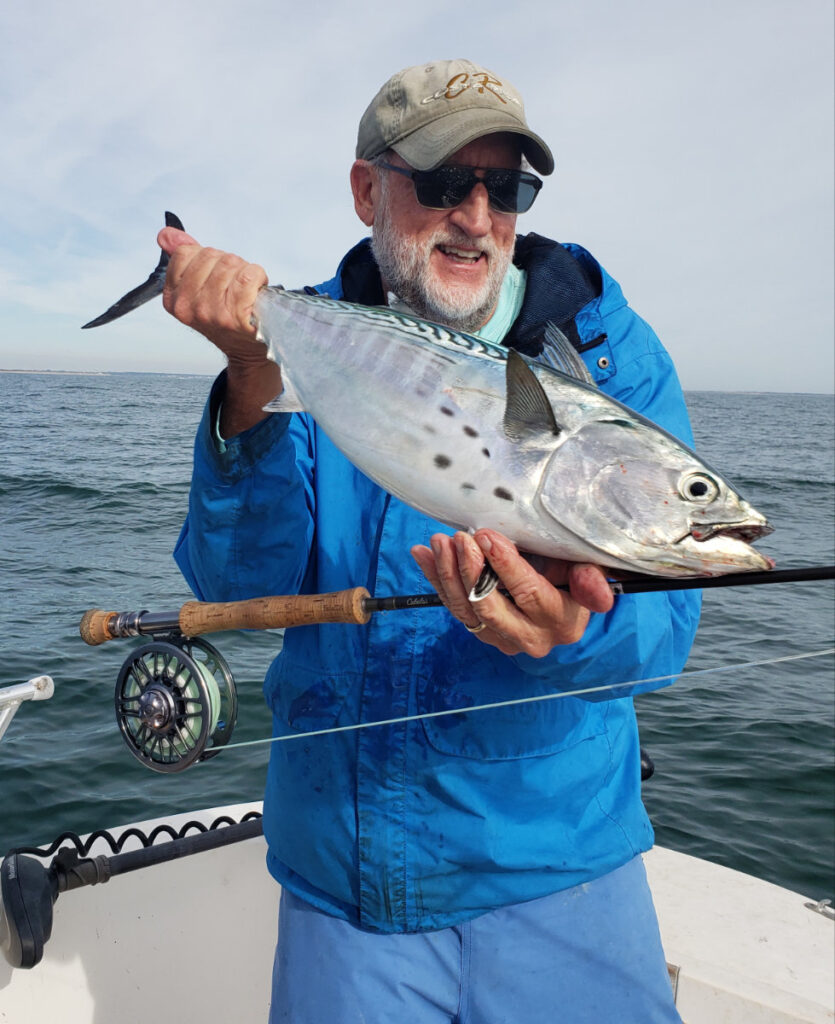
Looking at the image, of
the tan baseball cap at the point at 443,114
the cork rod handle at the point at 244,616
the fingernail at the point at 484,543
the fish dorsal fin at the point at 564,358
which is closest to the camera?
the fingernail at the point at 484,543

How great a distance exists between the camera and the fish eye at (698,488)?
5.64 feet

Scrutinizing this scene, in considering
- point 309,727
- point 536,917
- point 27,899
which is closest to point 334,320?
point 309,727

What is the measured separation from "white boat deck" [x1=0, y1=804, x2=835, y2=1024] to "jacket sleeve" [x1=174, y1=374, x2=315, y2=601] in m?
1.82

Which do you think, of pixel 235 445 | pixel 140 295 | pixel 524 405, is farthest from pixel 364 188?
pixel 524 405

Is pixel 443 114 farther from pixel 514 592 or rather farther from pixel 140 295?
pixel 514 592

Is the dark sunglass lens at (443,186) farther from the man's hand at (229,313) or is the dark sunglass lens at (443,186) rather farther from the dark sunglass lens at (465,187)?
the man's hand at (229,313)

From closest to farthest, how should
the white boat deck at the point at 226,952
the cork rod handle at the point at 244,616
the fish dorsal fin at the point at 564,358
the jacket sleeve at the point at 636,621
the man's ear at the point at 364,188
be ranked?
the jacket sleeve at the point at 636,621
the fish dorsal fin at the point at 564,358
the cork rod handle at the point at 244,616
the man's ear at the point at 364,188
the white boat deck at the point at 226,952

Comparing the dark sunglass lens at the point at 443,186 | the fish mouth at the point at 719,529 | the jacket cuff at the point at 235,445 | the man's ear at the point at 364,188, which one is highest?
the man's ear at the point at 364,188

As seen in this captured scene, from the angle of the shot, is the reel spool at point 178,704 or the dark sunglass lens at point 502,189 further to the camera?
the reel spool at point 178,704

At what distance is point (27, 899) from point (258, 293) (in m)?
2.35

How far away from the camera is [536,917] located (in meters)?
2.30

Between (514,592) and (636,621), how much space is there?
1.29 feet

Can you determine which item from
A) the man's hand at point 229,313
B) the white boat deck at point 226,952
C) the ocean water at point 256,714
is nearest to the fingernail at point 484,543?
the man's hand at point 229,313

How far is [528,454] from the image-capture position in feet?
5.97
